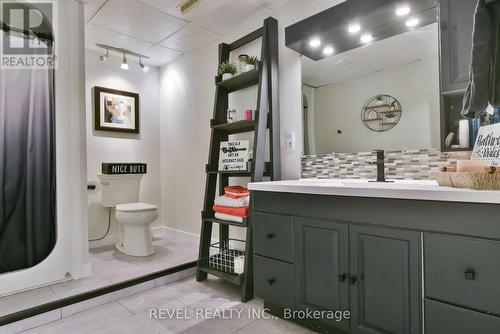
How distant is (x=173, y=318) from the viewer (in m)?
1.85

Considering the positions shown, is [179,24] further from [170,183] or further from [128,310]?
[128,310]

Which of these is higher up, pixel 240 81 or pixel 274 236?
pixel 240 81

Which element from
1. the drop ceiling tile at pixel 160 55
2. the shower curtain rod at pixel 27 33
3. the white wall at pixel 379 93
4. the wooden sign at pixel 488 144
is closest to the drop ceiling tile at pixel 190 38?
the drop ceiling tile at pixel 160 55

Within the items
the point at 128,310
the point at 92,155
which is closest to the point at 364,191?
the point at 128,310

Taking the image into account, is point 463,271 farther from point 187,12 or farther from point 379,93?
point 187,12

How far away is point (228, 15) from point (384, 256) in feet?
7.56

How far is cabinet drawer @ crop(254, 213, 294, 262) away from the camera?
5.61ft

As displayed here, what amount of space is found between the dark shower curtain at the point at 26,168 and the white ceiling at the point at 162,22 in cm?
75

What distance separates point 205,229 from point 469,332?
186cm

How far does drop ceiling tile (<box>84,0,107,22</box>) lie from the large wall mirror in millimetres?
1728

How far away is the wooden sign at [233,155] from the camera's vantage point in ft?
7.84

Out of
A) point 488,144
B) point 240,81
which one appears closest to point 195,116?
point 240,81

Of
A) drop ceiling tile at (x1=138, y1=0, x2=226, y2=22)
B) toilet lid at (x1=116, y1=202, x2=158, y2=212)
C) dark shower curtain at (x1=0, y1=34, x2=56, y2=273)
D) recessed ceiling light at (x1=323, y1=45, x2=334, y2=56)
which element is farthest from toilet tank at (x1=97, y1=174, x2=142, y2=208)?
recessed ceiling light at (x1=323, y1=45, x2=334, y2=56)

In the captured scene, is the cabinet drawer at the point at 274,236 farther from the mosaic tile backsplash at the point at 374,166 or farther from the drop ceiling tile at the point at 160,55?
the drop ceiling tile at the point at 160,55
